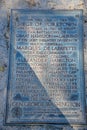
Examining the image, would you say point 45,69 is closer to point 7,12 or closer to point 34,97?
point 34,97

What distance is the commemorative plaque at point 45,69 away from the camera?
3926 mm

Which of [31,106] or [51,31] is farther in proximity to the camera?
[51,31]

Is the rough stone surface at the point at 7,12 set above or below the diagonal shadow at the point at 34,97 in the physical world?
above

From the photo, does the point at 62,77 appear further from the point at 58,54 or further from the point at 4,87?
the point at 4,87

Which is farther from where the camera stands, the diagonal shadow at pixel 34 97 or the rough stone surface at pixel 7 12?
the rough stone surface at pixel 7 12

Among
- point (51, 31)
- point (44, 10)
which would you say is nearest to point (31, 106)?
point (51, 31)

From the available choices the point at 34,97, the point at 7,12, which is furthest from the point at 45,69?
the point at 7,12

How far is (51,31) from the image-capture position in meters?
4.22

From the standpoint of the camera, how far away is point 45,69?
4.07 meters

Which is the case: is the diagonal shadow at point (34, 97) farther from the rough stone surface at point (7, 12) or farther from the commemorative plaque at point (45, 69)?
the rough stone surface at point (7, 12)

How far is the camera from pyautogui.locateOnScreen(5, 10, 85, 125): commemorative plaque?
3.93 m

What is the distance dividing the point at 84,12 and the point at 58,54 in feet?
2.38

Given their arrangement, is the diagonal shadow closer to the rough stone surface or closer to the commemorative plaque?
the commemorative plaque

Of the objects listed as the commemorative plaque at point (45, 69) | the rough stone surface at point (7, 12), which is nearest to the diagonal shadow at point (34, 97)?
the commemorative plaque at point (45, 69)
